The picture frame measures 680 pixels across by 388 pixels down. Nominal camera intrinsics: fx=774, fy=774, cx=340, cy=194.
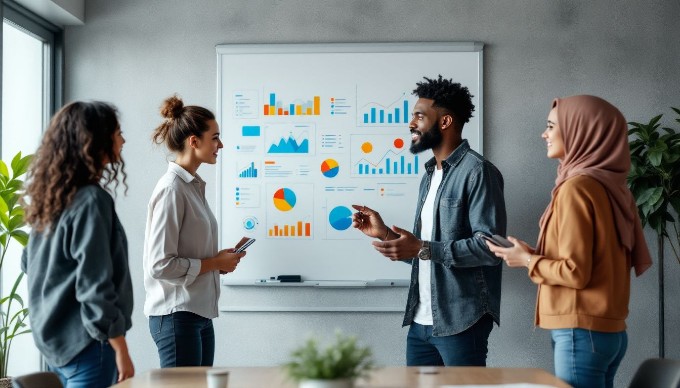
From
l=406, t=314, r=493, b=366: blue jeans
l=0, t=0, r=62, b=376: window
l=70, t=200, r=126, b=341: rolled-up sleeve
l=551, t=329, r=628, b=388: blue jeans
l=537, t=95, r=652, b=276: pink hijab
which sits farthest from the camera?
l=0, t=0, r=62, b=376: window

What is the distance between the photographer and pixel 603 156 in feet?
8.52

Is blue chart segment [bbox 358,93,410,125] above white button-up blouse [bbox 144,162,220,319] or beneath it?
above

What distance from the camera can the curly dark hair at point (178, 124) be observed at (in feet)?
11.1

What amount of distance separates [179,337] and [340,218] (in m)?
1.40

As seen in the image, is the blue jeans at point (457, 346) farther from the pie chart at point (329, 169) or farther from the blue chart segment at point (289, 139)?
the blue chart segment at point (289, 139)

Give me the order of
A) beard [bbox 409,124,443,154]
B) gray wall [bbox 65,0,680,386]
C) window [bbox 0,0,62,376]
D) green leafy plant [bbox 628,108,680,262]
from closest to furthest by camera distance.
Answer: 1. beard [bbox 409,124,443,154]
2. green leafy plant [bbox 628,108,680,262]
3. window [bbox 0,0,62,376]
4. gray wall [bbox 65,0,680,386]

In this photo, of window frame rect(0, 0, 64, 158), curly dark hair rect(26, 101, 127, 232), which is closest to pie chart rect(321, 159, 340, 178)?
window frame rect(0, 0, 64, 158)

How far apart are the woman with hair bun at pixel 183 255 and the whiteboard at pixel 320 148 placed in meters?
0.89

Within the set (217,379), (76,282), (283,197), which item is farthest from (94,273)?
(283,197)

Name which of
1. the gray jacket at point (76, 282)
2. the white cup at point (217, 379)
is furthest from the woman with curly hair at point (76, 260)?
the white cup at point (217, 379)

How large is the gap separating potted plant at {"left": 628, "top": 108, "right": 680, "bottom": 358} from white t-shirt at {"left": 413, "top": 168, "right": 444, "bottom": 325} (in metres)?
1.10

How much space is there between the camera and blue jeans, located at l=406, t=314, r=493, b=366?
3219 millimetres

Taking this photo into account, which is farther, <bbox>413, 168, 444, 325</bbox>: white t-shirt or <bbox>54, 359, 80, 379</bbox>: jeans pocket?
<bbox>413, 168, 444, 325</bbox>: white t-shirt

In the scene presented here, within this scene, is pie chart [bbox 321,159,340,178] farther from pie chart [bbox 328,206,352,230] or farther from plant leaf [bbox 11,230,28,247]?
plant leaf [bbox 11,230,28,247]
